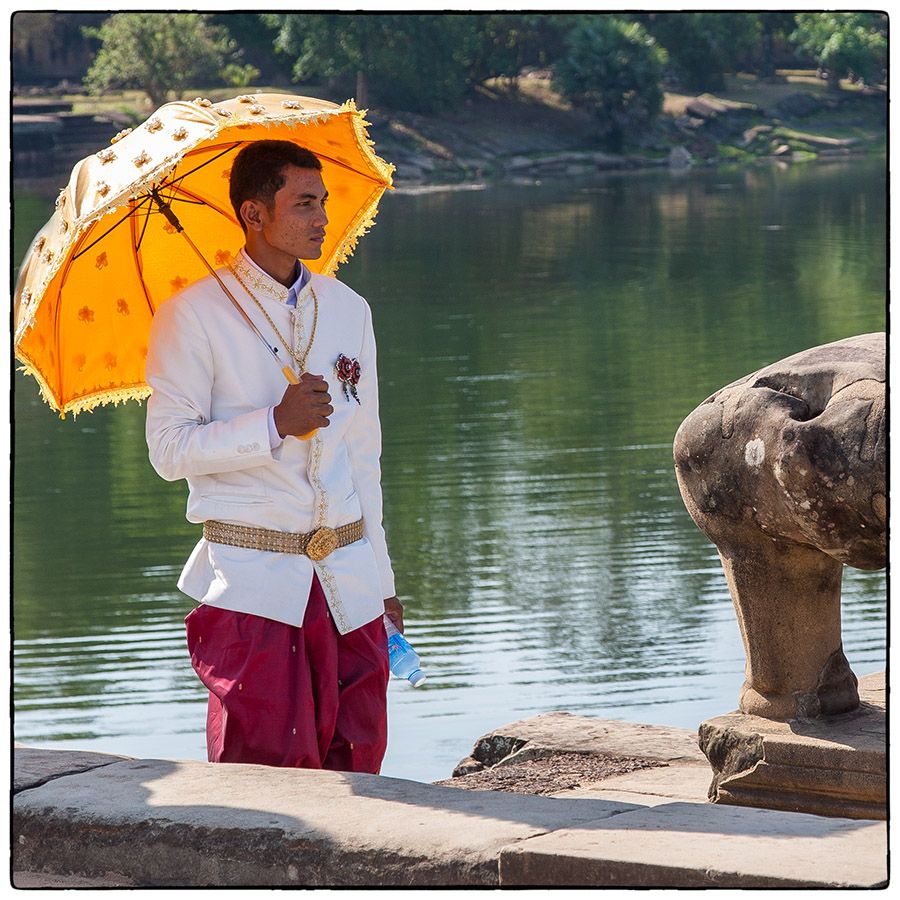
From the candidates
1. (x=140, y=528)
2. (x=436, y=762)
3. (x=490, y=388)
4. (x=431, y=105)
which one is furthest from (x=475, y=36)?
(x=436, y=762)

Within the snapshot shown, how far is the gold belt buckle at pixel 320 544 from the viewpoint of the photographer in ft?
10.9

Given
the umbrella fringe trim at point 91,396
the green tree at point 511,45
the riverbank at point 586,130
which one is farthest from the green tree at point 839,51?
the umbrella fringe trim at point 91,396

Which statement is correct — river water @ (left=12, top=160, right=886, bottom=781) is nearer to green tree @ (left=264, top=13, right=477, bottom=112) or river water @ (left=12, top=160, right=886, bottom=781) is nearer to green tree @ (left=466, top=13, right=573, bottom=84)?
green tree @ (left=264, top=13, right=477, bottom=112)

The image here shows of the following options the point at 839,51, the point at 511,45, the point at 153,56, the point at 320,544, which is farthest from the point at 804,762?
the point at 511,45

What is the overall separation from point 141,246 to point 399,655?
39.7 inches

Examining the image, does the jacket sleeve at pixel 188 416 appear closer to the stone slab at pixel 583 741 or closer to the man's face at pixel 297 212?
the man's face at pixel 297 212

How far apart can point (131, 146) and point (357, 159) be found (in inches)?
23.9

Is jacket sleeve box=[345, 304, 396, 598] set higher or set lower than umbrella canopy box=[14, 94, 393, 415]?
lower

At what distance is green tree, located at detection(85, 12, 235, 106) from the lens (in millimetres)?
40719

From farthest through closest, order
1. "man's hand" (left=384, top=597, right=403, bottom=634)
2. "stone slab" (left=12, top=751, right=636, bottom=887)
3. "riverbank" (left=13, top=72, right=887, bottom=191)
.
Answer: "riverbank" (left=13, top=72, right=887, bottom=191) → "man's hand" (left=384, top=597, right=403, bottom=634) → "stone slab" (left=12, top=751, right=636, bottom=887)

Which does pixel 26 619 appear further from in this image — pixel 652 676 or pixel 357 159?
pixel 357 159

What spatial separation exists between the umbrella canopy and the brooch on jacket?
18.1 inches

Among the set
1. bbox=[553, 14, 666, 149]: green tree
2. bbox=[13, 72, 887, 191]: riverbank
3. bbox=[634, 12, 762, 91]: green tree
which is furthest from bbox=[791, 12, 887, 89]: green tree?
bbox=[553, 14, 666, 149]: green tree

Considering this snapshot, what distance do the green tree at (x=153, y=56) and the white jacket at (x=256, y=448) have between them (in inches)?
1511
